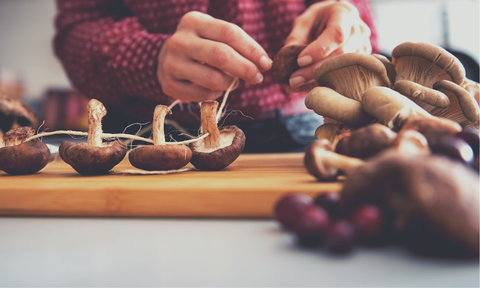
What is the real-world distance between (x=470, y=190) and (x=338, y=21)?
852 millimetres

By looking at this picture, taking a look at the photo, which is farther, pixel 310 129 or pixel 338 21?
pixel 310 129

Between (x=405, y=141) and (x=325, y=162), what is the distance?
0.48ft

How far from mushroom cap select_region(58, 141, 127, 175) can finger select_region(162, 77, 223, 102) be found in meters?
0.41

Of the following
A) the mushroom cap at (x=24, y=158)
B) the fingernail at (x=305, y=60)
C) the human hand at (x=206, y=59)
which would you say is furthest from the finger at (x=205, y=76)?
the mushroom cap at (x=24, y=158)

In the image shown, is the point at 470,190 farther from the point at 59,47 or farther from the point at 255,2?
→ the point at 59,47

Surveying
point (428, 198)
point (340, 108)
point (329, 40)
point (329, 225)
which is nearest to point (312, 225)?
point (329, 225)

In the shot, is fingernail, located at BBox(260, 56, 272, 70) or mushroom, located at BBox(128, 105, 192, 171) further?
fingernail, located at BBox(260, 56, 272, 70)

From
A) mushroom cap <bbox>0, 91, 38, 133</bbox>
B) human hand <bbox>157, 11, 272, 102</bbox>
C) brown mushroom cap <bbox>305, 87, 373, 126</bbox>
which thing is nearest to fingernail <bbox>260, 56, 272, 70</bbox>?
human hand <bbox>157, 11, 272, 102</bbox>

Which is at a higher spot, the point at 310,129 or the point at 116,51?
the point at 116,51

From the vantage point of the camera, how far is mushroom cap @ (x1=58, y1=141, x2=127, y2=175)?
0.83 metres

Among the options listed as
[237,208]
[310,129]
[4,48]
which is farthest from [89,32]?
[4,48]

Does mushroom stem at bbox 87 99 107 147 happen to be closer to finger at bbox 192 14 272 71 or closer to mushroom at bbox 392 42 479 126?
finger at bbox 192 14 272 71

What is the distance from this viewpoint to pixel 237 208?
611 millimetres

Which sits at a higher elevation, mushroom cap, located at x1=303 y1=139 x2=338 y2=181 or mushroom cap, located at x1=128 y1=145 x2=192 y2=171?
mushroom cap, located at x1=303 y1=139 x2=338 y2=181
